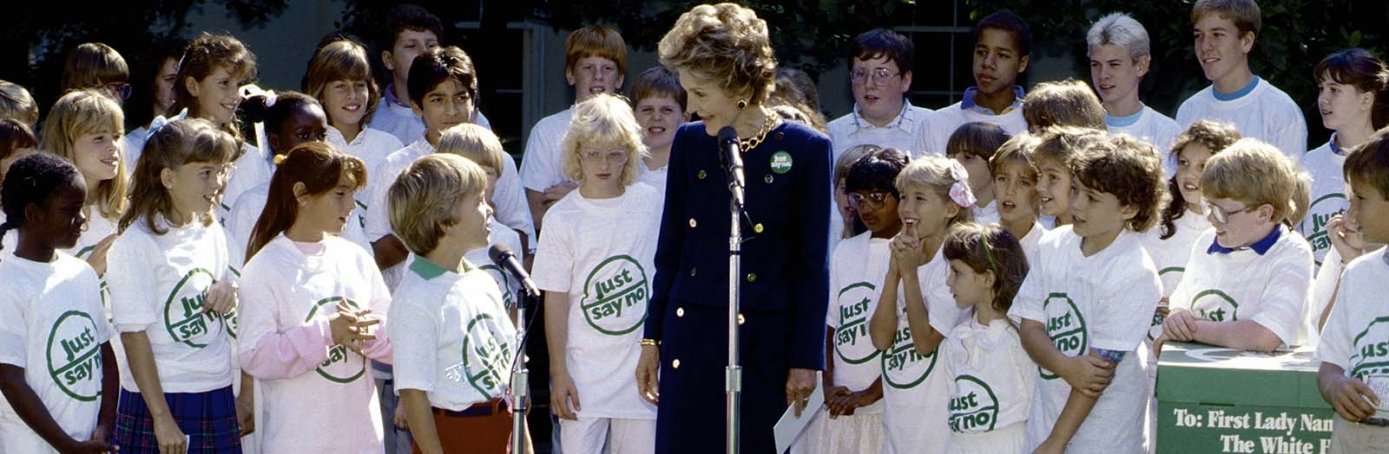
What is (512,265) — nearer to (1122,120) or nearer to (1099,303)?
(1099,303)

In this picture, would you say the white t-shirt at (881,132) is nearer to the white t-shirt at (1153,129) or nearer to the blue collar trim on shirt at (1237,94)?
the white t-shirt at (1153,129)

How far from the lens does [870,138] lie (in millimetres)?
6906

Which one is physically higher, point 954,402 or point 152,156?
point 152,156

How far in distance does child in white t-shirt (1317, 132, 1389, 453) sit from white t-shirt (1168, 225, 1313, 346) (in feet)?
0.87

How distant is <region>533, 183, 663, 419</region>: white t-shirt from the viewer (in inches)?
226

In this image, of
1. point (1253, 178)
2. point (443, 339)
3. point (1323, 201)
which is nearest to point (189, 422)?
point (443, 339)

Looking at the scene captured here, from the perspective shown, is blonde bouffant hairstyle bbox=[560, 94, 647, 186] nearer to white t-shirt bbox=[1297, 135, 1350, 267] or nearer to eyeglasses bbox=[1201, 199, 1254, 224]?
eyeglasses bbox=[1201, 199, 1254, 224]

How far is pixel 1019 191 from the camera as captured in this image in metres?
5.46

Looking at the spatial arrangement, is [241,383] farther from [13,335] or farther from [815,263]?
[815,263]

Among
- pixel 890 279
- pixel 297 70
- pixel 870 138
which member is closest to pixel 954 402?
pixel 890 279

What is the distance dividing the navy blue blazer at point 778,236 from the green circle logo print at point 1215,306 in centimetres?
118

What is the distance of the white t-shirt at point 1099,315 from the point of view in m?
4.73

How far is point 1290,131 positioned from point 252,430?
373 cm

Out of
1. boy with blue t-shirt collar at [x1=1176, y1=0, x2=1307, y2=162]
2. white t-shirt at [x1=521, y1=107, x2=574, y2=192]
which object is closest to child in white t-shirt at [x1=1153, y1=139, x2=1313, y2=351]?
boy with blue t-shirt collar at [x1=1176, y1=0, x2=1307, y2=162]
